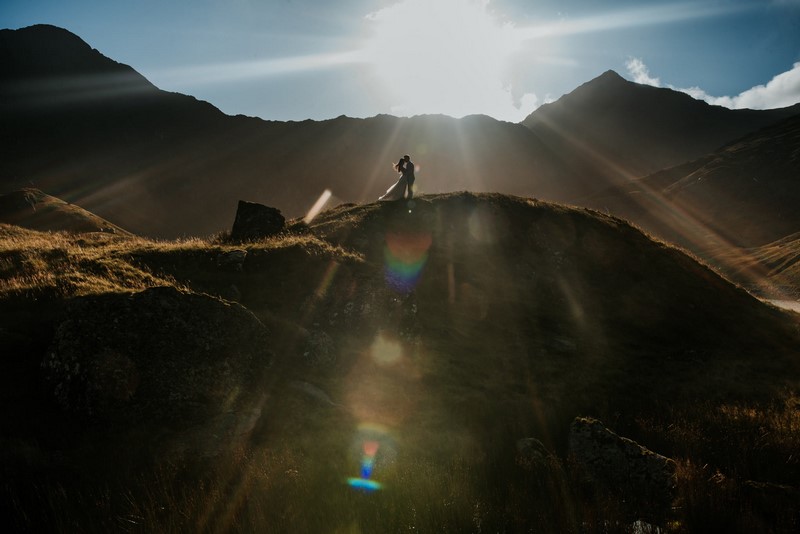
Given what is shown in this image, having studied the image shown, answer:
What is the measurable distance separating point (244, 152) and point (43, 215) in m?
91.0

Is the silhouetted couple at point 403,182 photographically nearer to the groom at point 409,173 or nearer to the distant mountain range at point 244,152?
the groom at point 409,173

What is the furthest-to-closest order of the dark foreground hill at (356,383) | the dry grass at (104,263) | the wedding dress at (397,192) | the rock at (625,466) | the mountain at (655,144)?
the mountain at (655,144) < the wedding dress at (397,192) < the dry grass at (104,263) < the rock at (625,466) < the dark foreground hill at (356,383)

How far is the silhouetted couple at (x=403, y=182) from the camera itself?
75.8 ft

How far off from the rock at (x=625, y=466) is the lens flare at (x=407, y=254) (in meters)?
9.98

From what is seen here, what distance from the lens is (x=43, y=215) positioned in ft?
161

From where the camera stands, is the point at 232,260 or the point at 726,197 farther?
the point at 726,197

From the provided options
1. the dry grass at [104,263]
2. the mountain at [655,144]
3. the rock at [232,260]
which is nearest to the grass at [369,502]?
the dry grass at [104,263]

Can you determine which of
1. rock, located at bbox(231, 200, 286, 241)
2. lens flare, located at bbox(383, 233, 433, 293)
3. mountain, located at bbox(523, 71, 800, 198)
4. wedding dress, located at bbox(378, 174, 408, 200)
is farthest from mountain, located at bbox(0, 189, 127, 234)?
mountain, located at bbox(523, 71, 800, 198)

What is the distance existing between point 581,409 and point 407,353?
5258mm

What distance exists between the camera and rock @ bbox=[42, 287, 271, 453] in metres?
7.53

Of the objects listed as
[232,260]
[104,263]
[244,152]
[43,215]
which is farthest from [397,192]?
[244,152]

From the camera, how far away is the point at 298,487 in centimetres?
Result: 609

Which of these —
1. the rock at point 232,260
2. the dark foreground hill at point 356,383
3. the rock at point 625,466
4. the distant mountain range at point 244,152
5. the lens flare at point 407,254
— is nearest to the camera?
the dark foreground hill at point 356,383

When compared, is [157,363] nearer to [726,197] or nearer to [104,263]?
[104,263]
